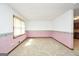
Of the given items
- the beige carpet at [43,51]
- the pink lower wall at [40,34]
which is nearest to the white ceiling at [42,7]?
the beige carpet at [43,51]

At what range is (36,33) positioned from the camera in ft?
39.1

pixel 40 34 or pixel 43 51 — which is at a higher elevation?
pixel 40 34

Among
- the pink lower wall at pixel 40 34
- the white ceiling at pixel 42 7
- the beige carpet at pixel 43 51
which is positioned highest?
the white ceiling at pixel 42 7

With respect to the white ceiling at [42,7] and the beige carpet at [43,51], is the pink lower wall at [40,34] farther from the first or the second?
the white ceiling at [42,7]

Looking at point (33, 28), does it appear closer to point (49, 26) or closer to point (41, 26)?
point (41, 26)

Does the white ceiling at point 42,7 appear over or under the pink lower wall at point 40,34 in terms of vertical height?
over

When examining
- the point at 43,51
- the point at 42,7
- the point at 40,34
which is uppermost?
the point at 42,7

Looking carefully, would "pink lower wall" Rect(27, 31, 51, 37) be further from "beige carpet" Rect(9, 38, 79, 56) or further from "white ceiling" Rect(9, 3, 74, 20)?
"white ceiling" Rect(9, 3, 74, 20)

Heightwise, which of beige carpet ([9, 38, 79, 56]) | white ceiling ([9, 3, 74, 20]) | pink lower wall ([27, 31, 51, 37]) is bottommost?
beige carpet ([9, 38, 79, 56])

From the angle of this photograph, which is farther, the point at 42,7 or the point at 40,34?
the point at 40,34

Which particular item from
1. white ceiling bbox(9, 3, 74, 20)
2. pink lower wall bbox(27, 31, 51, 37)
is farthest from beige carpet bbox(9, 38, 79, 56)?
pink lower wall bbox(27, 31, 51, 37)

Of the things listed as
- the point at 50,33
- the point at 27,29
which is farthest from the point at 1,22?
the point at 50,33

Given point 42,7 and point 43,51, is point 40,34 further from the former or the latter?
point 42,7

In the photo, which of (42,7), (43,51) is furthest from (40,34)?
(42,7)
